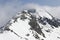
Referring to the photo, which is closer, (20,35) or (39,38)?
(20,35)

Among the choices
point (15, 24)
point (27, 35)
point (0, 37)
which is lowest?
point (0, 37)

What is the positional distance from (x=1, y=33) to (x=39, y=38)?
36.4m

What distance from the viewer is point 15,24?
625ft

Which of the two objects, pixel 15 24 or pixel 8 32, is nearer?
pixel 8 32

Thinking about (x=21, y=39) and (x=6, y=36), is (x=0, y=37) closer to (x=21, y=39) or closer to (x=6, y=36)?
(x=6, y=36)

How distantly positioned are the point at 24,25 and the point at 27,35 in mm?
19784

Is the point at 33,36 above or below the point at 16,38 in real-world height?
above

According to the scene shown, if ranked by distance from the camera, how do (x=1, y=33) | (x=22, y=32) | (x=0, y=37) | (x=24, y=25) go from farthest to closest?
(x=24, y=25)
(x=22, y=32)
(x=1, y=33)
(x=0, y=37)

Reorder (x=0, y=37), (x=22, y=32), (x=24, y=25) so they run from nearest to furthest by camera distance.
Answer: (x=0, y=37)
(x=22, y=32)
(x=24, y=25)

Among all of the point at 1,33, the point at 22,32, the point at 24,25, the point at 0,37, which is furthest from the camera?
the point at 24,25

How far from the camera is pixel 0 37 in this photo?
158 metres

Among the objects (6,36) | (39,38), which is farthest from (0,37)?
(39,38)

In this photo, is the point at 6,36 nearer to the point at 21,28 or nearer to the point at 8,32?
the point at 8,32

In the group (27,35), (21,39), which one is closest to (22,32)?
(27,35)
